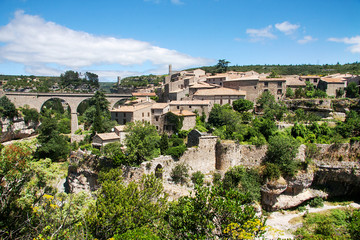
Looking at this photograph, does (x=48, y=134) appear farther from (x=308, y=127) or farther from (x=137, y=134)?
(x=308, y=127)

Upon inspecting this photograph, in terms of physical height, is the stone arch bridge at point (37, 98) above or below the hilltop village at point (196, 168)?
above

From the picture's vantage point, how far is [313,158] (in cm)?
2616

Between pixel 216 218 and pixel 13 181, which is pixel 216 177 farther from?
pixel 13 181

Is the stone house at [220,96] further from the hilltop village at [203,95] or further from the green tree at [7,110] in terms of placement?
the green tree at [7,110]

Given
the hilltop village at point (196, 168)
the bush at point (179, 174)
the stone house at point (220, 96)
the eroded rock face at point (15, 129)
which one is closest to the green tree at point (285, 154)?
the hilltop village at point (196, 168)

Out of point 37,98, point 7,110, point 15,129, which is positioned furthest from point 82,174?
point 37,98

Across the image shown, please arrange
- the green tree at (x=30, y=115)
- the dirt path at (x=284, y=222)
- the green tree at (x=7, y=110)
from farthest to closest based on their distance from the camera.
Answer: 1. the green tree at (x=30, y=115)
2. the green tree at (x=7, y=110)
3. the dirt path at (x=284, y=222)

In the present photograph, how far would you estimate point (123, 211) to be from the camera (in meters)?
14.1

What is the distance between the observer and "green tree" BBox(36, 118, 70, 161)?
111 feet

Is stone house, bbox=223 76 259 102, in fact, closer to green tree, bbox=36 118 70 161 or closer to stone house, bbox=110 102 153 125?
stone house, bbox=110 102 153 125

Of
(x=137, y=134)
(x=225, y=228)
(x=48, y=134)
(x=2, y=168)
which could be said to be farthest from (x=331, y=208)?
(x=48, y=134)

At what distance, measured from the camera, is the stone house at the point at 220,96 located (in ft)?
130

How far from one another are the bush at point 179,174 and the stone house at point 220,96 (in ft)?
58.2

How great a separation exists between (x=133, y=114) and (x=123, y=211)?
22.7 m
